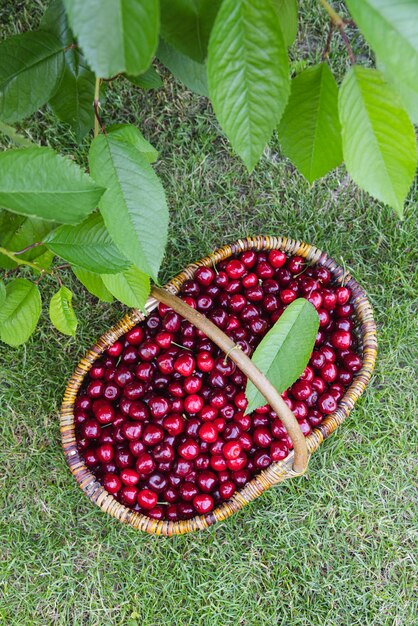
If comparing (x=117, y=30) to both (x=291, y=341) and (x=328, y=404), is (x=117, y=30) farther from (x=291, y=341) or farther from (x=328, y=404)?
(x=328, y=404)

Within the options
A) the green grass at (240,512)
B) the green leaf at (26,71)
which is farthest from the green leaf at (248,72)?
the green grass at (240,512)

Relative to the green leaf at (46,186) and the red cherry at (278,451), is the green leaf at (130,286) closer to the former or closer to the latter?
the green leaf at (46,186)

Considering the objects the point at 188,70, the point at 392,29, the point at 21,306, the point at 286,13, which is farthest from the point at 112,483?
the point at 392,29

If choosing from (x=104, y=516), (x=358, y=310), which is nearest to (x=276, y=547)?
(x=104, y=516)

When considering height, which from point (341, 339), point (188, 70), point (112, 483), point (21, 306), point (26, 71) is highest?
point (188, 70)

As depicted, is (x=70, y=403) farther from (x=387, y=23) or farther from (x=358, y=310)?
(x=387, y=23)

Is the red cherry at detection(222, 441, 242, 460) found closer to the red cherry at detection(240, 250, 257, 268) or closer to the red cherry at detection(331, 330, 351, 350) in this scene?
the red cherry at detection(331, 330, 351, 350)
